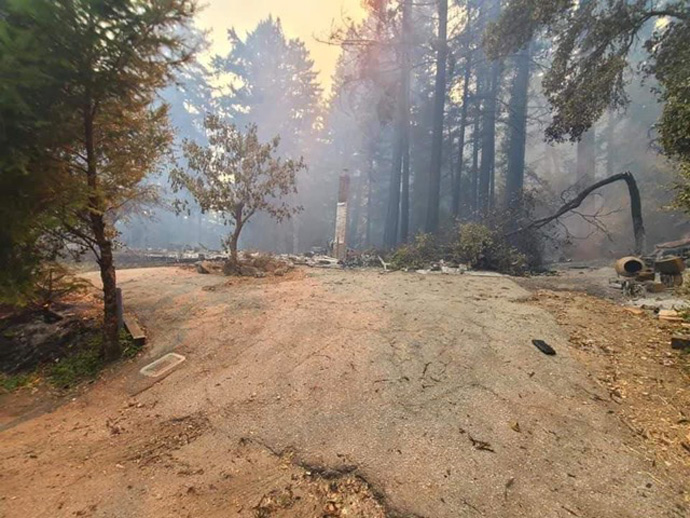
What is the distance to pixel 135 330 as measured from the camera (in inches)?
205

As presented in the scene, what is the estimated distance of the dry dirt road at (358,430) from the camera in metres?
2.23

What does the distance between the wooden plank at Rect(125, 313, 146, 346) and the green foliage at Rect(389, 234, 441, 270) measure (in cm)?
856

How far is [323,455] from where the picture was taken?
2.67 m

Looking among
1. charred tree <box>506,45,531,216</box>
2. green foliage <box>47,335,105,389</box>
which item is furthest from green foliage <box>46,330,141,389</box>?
charred tree <box>506,45,531,216</box>

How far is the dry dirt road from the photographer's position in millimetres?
2234

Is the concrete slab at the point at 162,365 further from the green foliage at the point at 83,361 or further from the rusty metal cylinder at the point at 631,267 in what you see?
the rusty metal cylinder at the point at 631,267

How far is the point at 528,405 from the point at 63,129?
19.0 feet

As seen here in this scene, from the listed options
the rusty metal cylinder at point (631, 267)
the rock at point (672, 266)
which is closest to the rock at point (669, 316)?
the rock at point (672, 266)

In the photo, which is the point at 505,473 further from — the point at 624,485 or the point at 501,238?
the point at 501,238

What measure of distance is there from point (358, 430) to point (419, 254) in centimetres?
1091

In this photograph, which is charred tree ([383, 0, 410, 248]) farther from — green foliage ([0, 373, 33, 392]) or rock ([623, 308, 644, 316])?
green foliage ([0, 373, 33, 392])

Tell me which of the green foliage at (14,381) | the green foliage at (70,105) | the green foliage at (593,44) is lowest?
the green foliage at (14,381)

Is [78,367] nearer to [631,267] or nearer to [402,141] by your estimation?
[631,267]

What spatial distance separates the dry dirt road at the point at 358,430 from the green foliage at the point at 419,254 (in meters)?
7.12
